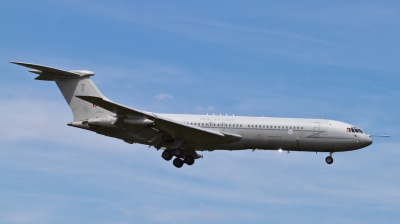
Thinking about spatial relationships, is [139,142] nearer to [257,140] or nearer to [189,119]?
[189,119]

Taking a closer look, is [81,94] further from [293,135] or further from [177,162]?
[293,135]

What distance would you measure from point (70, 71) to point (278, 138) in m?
17.0

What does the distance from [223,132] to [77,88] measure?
12052 millimetres

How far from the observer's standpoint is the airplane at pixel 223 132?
4400 centimetres

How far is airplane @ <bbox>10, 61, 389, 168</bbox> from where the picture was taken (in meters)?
44.0

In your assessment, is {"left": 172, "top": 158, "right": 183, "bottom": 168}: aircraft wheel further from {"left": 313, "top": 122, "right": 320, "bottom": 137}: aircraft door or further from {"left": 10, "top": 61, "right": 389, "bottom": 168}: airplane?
{"left": 313, "top": 122, "right": 320, "bottom": 137}: aircraft door

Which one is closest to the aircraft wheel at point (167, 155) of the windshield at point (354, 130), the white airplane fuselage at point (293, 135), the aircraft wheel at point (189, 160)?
the aircraft wheel at point (189, 160)

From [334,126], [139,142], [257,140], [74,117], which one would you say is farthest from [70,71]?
[334,126]

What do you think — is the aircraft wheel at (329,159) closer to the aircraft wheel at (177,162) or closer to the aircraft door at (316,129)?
the aircraft door at (316,129)

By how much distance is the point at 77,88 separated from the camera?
47.9 metres

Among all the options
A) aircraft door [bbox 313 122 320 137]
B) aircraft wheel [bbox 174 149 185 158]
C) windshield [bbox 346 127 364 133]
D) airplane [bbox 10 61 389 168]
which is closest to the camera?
airplane [bbox 10 61 389 168]

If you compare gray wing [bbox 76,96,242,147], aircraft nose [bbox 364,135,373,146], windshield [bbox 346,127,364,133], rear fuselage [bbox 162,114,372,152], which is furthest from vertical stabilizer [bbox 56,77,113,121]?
aircraft nose [bbox 364,135,373,146]

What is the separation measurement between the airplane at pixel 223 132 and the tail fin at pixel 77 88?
1.59 feet

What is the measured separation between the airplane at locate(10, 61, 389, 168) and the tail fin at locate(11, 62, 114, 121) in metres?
0.49
